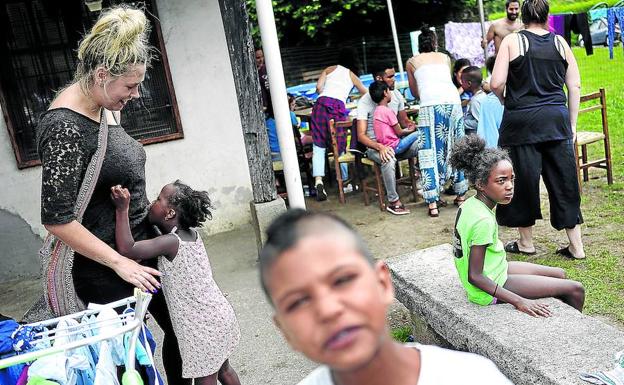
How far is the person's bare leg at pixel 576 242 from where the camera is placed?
4.38 m

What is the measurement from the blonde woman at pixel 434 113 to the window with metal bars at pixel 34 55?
255 centimetres

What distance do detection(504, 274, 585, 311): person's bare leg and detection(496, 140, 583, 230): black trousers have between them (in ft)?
4.54

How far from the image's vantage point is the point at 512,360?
2418mm

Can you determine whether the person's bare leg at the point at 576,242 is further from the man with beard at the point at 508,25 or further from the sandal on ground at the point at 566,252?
the man with beard at the point at 508,25

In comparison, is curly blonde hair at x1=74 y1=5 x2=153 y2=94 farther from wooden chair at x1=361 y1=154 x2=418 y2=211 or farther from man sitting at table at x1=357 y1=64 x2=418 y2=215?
wooden chair at x1=361 y1=154 x2=418 y2=211

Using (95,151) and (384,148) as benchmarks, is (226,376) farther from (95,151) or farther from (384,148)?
(384,148)

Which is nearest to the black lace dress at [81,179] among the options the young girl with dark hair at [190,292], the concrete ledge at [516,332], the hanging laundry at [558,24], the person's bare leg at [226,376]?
the young girl with dark hair at [190,292]

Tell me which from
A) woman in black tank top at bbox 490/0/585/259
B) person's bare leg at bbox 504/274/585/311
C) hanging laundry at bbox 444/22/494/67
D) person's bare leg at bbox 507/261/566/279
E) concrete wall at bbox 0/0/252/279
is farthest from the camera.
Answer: hanging laundry at bbox 444/22/494/67

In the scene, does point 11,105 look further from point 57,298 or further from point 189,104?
point 57,298

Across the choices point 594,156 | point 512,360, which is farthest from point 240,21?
point 594,156

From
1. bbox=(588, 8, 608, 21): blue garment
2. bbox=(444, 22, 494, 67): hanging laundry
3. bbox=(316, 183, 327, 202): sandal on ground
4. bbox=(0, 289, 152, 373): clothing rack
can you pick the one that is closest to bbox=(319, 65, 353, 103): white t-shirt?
bbox=(316, 183, 327, 202): sandal on ground

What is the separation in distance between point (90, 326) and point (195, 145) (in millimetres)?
3918

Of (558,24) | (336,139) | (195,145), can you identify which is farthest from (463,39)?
(195,145)

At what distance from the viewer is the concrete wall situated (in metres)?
5.54
